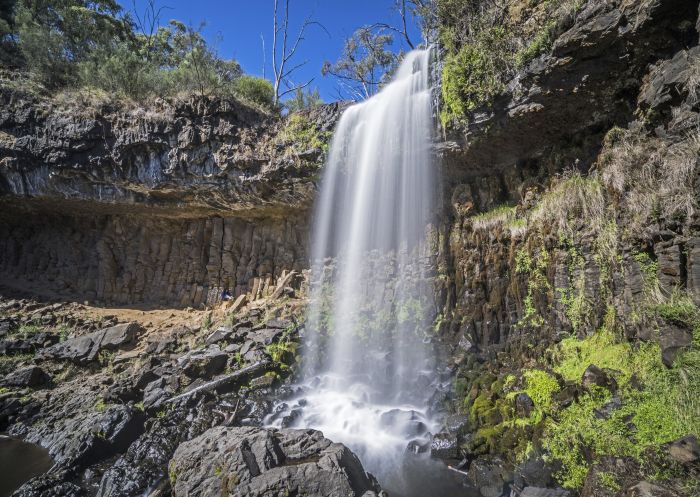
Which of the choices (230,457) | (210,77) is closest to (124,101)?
(210,77)

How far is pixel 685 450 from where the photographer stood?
3748 millimetres

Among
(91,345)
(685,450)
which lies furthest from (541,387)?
(91,345)

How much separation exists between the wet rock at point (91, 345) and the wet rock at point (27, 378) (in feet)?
2.50

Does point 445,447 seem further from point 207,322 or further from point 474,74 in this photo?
point 207,322

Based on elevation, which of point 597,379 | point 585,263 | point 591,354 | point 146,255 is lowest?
point 597,379

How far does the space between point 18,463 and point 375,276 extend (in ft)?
32.2

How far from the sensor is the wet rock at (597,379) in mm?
5367

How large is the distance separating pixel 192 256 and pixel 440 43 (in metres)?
12.5

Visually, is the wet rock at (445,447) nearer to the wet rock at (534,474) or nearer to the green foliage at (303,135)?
the wet rock at (534,474)

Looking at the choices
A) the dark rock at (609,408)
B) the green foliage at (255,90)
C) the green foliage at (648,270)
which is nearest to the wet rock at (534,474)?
the dark rock at (609,408)

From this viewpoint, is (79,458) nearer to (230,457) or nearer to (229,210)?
(230,457)

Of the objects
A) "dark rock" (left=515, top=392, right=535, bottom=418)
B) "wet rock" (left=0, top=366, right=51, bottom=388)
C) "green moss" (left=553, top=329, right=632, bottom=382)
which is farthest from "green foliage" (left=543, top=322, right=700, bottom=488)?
"wet rock" (left=0, top=366, right=51, bottom=388)

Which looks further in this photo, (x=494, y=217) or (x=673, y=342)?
(x=494, y=217)

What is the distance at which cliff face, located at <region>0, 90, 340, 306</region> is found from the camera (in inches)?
502
